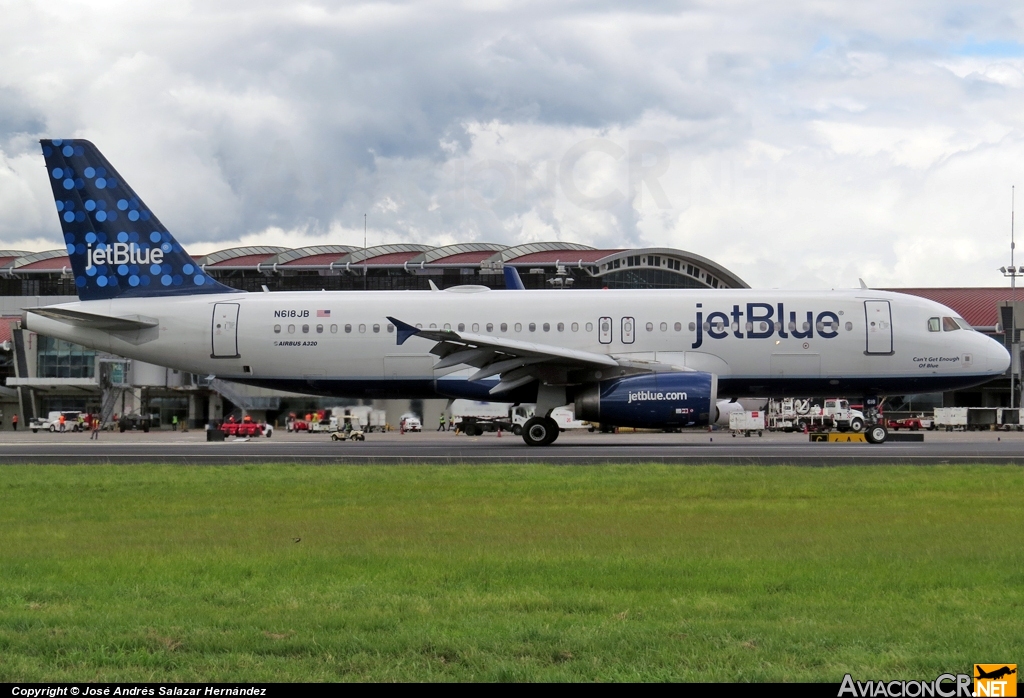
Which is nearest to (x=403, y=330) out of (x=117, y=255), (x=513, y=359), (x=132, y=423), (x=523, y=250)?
(x=513, y=359)

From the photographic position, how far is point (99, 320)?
31.7 metres

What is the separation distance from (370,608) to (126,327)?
26594 millimetres

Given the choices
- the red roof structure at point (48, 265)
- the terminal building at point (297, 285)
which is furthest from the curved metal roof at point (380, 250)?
the red roof structure at point (48, 265)

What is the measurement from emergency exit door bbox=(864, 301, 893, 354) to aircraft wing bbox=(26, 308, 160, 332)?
67.2 feet

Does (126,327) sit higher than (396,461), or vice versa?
(126,327)

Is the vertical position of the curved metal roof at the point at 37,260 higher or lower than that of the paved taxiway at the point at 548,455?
higher

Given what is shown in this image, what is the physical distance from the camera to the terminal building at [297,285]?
277ft

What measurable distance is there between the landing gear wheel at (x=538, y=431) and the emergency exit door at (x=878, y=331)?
357 inches

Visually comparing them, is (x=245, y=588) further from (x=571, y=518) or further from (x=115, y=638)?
(x=571, y=518)

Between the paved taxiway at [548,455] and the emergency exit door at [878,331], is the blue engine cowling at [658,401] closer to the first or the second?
the paved taxiway at [548,455]

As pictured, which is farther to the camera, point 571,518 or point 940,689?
point 571,518

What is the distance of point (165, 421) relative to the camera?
289 ft

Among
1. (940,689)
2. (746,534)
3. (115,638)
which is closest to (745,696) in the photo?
(940,689)

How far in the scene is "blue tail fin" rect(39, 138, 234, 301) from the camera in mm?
32625
